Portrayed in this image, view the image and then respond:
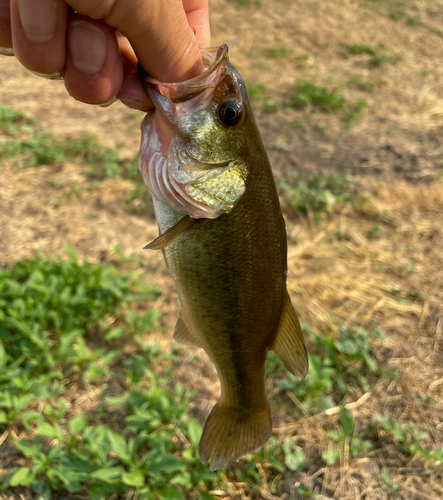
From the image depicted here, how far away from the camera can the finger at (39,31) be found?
1103 millimetres

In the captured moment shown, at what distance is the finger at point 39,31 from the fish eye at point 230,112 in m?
0.53

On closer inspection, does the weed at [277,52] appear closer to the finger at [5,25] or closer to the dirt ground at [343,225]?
the dirt ground at [343,225]

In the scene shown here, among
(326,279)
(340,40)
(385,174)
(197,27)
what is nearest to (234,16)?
(340,40)

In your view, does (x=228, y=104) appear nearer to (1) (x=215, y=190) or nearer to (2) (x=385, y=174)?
(1) (x=215, y=190)

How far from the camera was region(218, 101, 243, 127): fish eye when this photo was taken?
1372mm

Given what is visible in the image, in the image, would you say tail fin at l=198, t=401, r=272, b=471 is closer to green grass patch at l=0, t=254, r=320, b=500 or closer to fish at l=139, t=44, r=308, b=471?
fish at l=139, t=44, r=308, b=471

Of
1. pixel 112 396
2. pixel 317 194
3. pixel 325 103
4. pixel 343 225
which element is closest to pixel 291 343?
pixel 112 396

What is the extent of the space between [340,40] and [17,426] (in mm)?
10657

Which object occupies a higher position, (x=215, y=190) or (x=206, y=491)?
(x=215, y=190)

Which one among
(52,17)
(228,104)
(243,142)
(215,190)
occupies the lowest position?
(215,190)

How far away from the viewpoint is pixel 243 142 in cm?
144

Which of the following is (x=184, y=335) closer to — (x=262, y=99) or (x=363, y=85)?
(x=262, y=99)

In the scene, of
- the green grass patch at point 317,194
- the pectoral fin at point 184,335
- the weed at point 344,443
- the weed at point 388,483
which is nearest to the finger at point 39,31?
the pectoral fin at point 184,335

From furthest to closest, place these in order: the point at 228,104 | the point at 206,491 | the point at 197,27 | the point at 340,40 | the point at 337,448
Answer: the point at 340,40 < the point at 337,448 < the point at 206,491 < the point at 197,27 < the point at 228,104
